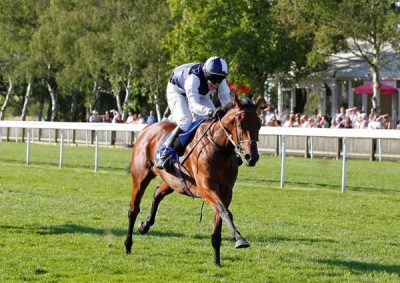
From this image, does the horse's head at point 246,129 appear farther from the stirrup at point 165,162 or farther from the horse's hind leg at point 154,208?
the horse's hind leg at point 154,208

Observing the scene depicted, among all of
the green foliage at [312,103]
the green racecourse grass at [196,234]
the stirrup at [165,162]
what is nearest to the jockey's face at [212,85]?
the stirrup at [165,162]

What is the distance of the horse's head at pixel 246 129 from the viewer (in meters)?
8.71

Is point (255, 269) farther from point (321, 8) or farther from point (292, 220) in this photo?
point (321, 8)

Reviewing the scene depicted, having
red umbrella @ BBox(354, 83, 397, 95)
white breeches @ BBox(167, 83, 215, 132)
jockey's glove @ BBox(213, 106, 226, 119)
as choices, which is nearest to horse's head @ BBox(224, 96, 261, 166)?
jockey's glove @ BBox(213, 106, 226, 119)

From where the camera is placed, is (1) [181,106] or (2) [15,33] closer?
(1) [181,106]

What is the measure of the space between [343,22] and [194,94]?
28.2m

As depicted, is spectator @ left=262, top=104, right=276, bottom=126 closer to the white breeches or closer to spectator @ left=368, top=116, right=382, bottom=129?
spectator @ left=368, top=116, right=382, bottom=129

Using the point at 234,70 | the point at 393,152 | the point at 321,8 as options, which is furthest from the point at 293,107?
the point at 393,152

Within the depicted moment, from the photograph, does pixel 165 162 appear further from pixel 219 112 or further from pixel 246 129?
pixel 246 129

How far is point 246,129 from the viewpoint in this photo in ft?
28.9

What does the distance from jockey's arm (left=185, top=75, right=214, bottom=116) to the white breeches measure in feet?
0.67

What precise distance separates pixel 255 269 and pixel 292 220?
4.43 metres

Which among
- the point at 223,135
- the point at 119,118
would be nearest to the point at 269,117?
the point at 119,118

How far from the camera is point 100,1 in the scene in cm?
5103
